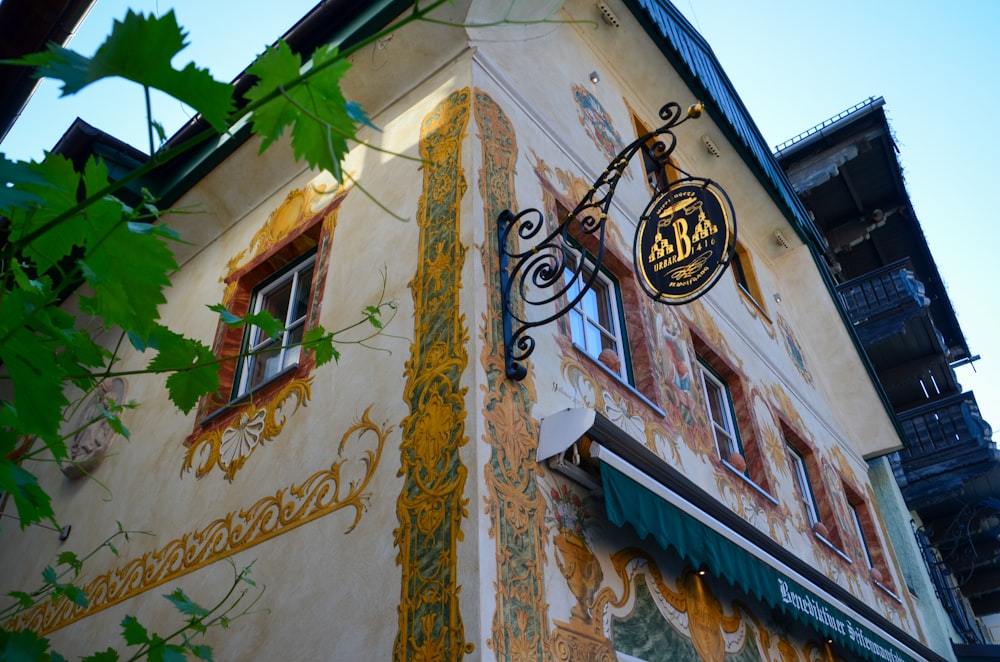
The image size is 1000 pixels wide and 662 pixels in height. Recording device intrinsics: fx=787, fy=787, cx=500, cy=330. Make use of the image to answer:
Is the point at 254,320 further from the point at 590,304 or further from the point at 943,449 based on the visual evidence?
the point at 943,449

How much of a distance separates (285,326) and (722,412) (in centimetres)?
393

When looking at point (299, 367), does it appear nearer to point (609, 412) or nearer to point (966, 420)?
point (609, 412)

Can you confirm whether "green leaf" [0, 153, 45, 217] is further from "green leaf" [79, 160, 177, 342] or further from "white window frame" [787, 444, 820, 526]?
"white window frame" [787, 444, 820, 526]

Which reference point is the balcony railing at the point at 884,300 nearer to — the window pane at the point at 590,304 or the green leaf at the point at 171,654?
the window pane at the point at 590,304

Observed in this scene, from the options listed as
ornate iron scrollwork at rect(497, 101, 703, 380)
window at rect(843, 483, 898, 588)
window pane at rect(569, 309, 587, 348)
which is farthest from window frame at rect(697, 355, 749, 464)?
window at rect(843, 483, 898, 588)

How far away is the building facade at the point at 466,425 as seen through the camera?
350cm

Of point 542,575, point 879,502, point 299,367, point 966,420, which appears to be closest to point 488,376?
point 542,575

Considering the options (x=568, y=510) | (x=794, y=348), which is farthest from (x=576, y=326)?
(x=794, y=348)

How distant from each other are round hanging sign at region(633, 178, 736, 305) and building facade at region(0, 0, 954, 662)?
0.08 m

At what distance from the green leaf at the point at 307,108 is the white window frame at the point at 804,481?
25.4 feet

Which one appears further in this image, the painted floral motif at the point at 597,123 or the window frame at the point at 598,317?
the painted floral motif at the point at 597,123

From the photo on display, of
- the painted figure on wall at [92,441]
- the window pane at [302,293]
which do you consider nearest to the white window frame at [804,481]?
the window pane at [302,293]

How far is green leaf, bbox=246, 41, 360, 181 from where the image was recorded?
1.17 metres

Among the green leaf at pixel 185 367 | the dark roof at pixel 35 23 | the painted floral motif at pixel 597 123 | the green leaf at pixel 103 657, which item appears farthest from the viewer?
the painted floral motif at pixel 597 123
